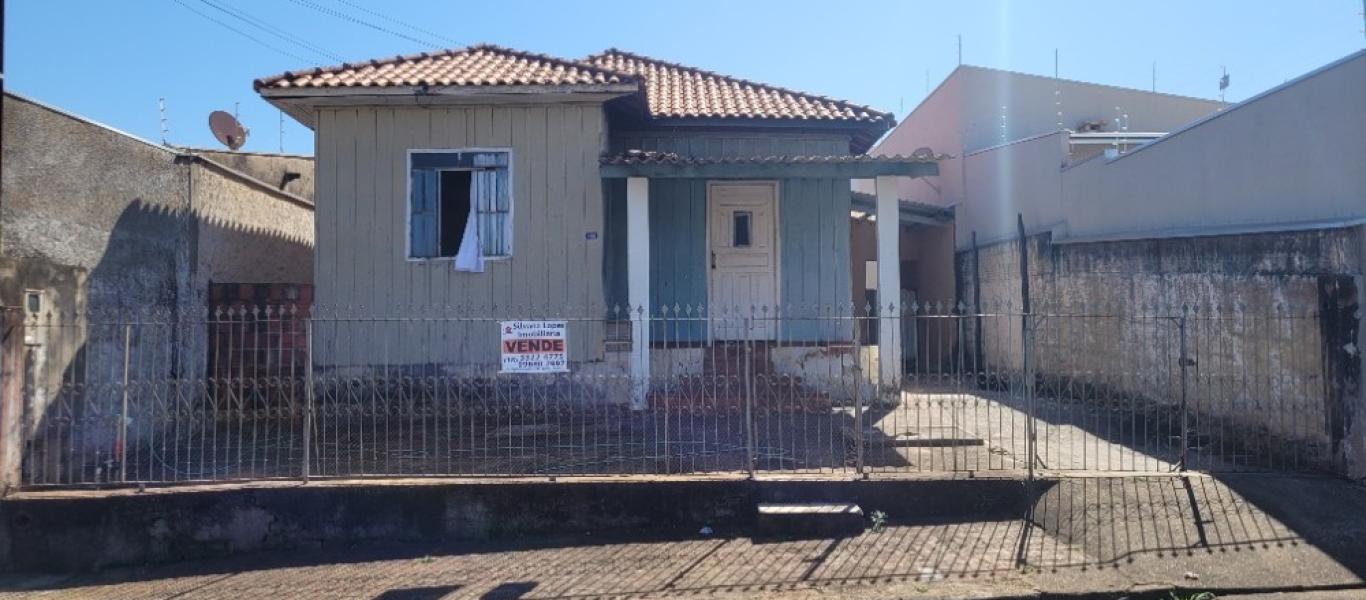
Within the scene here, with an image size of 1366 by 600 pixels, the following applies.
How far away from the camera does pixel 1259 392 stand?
287 inches

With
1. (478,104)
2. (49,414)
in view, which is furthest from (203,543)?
(478,104)

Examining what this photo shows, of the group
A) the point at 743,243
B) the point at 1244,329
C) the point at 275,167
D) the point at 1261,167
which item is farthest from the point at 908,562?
the point at 275,167

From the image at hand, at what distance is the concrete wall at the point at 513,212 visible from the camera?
941cm

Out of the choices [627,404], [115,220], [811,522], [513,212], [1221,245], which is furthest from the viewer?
[513,212]

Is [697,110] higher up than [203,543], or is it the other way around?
[697,110]

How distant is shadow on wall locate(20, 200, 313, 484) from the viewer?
19.7 feet

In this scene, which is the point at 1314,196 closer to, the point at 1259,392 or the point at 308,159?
the point at 1259,392

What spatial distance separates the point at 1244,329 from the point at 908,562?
4.48m

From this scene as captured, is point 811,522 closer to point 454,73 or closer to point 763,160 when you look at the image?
point 763,160

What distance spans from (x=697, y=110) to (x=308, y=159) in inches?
241

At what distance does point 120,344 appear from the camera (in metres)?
7.08

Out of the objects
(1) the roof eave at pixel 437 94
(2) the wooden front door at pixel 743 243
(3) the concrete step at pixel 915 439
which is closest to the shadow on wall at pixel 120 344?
(1) the roof eave at pixel 437 94

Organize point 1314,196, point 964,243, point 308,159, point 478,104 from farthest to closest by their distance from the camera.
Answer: point 964,243 → point 308,159 → point 478,104 → point 1314,196

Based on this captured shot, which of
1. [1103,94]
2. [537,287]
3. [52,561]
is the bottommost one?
[52,561]
